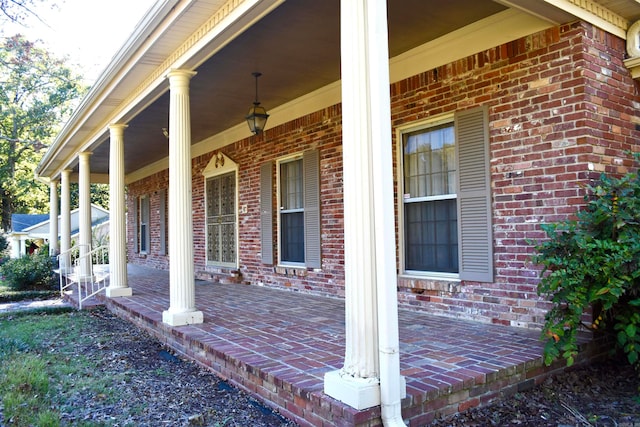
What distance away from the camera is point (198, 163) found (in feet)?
33.3

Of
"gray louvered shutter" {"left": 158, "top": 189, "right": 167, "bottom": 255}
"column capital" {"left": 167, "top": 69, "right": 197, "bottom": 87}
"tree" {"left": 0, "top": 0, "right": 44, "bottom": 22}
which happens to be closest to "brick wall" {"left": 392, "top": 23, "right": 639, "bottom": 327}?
"column capital" {"left": 167, "top": 69, "right": 197, "bottom": 87}

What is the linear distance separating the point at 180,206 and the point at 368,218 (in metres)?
2.90

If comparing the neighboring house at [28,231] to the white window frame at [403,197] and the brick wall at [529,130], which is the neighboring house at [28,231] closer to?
the white window frame at [403,197]

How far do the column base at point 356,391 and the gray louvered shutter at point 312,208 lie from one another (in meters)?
3.94

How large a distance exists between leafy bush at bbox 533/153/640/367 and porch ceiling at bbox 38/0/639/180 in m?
1.73

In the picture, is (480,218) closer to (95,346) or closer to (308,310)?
(308,310)

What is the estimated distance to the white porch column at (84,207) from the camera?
9.01 metres

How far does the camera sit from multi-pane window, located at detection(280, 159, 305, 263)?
7117 millimetres

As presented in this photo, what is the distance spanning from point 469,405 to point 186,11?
3.84 metres

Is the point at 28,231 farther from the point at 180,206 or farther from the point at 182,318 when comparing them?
the point at 182,318

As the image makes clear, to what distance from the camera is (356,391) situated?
2.42 meters

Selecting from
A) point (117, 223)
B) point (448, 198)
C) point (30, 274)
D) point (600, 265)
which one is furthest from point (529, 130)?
point (30, 274)

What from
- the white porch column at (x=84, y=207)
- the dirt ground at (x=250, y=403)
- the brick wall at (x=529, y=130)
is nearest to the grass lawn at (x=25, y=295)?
the white porch column at (x=84, y=207)

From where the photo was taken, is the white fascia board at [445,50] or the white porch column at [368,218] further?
the white fascia board at [445,50]
